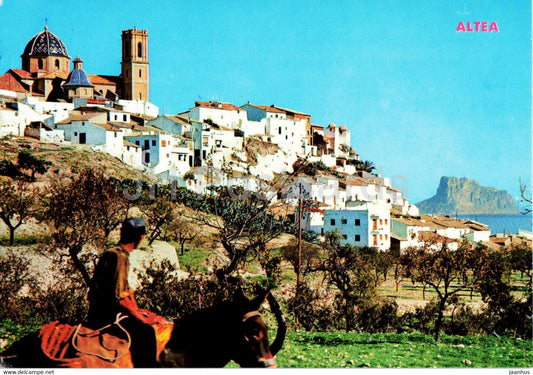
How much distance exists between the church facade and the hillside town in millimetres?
102

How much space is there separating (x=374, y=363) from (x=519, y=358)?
118 inches

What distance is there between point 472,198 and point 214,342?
181 m

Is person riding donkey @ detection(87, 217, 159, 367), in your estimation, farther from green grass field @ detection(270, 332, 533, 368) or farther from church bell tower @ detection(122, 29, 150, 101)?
church bell tower @ detection(122, 29, 150, 101)

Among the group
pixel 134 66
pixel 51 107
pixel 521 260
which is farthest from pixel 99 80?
pixel 521 260

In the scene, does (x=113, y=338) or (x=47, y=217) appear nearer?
(x=113, y=338)

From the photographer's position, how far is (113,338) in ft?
15.9

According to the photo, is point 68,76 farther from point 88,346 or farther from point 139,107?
point 88,346

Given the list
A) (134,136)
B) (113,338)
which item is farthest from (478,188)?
(113,338)

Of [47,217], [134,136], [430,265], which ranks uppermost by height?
[134,136]

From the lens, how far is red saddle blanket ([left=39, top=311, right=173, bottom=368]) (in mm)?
4695

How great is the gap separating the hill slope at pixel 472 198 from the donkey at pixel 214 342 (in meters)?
165

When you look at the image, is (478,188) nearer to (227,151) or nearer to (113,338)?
(227,151)

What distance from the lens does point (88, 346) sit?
4777 millimetres

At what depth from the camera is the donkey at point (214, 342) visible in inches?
185
